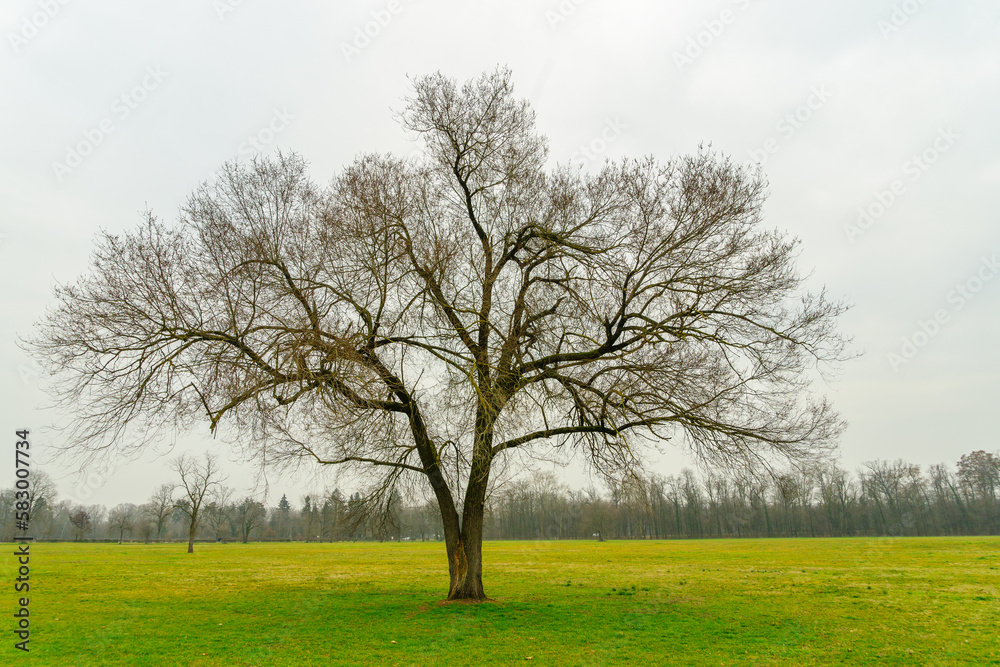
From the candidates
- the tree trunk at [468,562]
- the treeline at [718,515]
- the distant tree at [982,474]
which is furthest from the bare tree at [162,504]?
the distant tree at [982,474]

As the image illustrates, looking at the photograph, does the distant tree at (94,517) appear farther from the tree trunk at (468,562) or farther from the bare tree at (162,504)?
the tree trunk at (468,562)

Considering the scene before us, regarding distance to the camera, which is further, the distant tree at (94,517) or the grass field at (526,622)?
the distant tree at (94,517)

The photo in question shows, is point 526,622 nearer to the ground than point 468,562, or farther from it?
nearer to the ground

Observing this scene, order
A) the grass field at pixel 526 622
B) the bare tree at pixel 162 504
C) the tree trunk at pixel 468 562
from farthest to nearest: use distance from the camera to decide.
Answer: the bare tree at pixel 162 504, the tree trunk at pixel 468 562, the grass field at pixel 526 622

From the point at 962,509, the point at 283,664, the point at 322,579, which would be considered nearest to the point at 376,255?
the point at 283,664

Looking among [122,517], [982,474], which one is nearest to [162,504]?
[122,517]

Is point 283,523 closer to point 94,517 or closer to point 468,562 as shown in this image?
point 94,517

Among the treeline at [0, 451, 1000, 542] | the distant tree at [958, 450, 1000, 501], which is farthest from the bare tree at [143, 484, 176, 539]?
the distant tree at [958, 450, 1000, 501]

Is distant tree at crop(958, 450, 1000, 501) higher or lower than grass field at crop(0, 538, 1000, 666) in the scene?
higher

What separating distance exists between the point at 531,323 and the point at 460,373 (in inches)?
101

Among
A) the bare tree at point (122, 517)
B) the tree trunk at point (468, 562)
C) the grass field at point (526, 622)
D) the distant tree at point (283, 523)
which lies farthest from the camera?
the distant tree at point (283, 523)

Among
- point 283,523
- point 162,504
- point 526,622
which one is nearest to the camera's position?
point 526,622

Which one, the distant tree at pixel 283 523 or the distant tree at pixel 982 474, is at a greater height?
the distant tree at pixel 982 474

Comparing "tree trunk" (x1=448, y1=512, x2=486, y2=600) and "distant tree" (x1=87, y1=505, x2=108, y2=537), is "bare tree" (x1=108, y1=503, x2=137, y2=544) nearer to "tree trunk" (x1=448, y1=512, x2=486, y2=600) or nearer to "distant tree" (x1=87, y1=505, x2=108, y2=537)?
"distant tree" (x1=87, y1=505, x2=108, y2=537)
